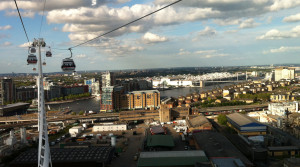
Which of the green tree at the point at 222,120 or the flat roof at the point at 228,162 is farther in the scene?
the green tree at the point at 222,120

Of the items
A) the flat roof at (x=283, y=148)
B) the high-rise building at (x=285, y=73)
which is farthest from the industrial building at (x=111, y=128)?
the high-rise building at (x=285, y=73)

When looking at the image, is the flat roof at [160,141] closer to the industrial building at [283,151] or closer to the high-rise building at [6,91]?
the industrial building at [283,151]

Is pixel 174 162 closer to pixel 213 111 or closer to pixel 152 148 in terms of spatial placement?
pixel 152 148

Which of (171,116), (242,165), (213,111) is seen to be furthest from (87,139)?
(213,111)

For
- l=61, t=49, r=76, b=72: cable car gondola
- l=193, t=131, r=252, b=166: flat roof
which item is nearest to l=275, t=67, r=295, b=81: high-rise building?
l=193, t=131, r=252, b=166: flat roof

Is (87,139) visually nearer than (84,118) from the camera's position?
Yes

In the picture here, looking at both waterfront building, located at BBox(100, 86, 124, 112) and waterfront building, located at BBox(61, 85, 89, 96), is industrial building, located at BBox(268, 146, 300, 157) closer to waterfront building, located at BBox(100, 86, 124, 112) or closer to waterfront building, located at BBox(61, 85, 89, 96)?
waterfront building, located at BBox(100, 86, 124, 112)
